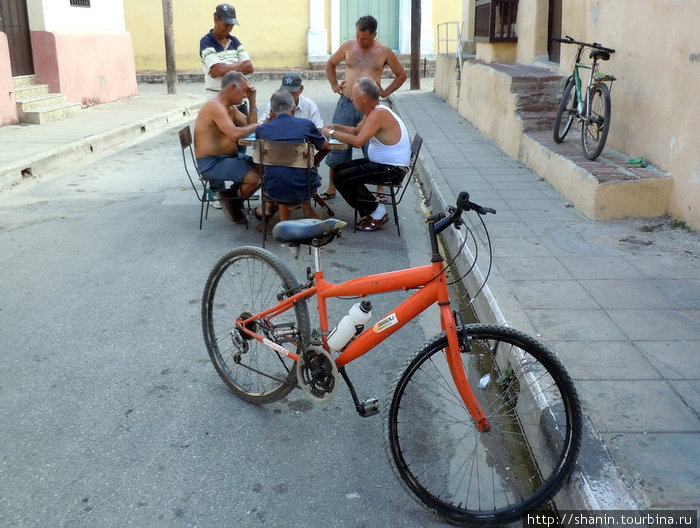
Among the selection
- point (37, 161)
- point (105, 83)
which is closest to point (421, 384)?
point (37, 161)

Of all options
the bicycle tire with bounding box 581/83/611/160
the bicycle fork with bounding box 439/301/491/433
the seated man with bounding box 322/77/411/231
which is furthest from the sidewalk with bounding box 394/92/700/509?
the seated man with bounding box 322/77/411/231

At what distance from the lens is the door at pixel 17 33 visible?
45.6 feet

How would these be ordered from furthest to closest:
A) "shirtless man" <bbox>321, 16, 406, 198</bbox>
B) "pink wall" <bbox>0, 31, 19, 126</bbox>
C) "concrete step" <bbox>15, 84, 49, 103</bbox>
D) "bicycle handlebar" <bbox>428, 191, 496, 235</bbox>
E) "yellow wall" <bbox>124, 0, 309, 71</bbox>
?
"yellow wall" <bbox>124, 0, 309, 71</bbox>
"concrete step" <bbox>15, 84, 49, 103</bbox>
"pink wall" <bbox>0, 31, 19, 126</bbox>
"shirtless man" <bbox>321, 16, 406, 198</bbox>
"bicycle handlebar" <bbox>428, 191, 496, 235</bbox>

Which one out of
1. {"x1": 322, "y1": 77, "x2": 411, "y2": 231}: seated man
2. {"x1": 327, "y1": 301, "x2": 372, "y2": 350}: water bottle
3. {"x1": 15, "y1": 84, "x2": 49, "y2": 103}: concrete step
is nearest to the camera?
{"x1": 327, "y1": 301, "x2": 372, "y2": 350}: water bottle

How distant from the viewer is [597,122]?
7930 millimetres

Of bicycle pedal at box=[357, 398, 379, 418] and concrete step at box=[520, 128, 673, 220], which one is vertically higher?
concrete step at box=[520, 128, 673, 220]

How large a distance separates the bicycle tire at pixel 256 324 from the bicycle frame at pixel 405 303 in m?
0.15

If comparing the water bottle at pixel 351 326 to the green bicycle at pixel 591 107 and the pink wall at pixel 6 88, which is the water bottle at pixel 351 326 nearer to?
the green bicycle at pixel 591 107

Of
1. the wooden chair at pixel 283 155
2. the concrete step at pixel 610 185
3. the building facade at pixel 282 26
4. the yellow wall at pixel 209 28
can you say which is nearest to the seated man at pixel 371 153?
the wooden chair at pixel 283 155

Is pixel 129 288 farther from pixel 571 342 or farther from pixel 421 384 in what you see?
pixel 571 342

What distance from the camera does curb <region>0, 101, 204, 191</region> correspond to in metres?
9.66

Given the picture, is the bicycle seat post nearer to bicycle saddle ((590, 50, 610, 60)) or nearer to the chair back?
the chair back

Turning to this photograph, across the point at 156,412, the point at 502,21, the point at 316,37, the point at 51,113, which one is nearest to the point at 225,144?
the point at 156,412

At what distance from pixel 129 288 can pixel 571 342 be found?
3.17m
